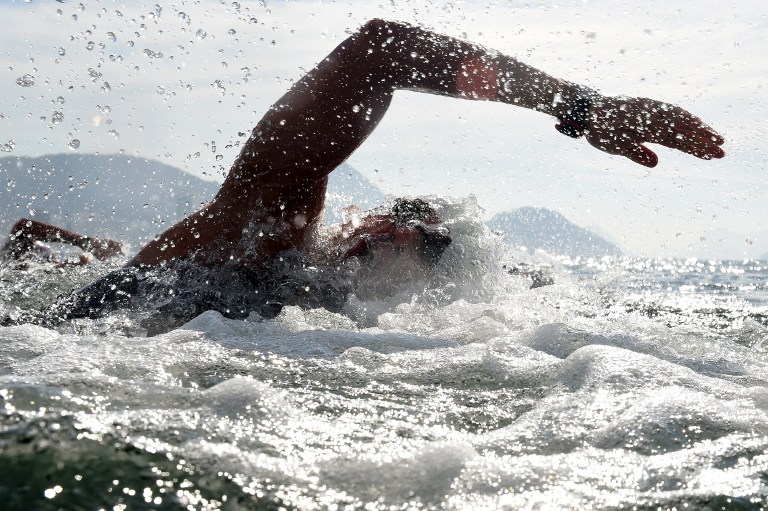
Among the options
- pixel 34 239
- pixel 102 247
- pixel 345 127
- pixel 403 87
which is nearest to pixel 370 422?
pixel 345 127

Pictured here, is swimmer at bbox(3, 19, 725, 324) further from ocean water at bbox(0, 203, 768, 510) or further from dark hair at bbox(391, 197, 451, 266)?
ocean water at bbox(0, 203, 768, 510)

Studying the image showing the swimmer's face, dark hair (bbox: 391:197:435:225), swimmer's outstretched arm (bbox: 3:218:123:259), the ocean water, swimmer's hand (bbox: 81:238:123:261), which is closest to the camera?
the ocean water

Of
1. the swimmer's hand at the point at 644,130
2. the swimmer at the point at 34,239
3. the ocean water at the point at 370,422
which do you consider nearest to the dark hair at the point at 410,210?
the swimmer's hand at the point at 644,130

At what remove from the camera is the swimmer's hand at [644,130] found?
9.98 ft

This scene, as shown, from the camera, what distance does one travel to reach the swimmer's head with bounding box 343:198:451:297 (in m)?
3.64

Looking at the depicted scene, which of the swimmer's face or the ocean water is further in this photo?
the swimmer's face

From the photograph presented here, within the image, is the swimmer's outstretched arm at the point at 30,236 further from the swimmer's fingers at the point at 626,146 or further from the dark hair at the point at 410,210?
the swimmer's fingers at the point at 626,146

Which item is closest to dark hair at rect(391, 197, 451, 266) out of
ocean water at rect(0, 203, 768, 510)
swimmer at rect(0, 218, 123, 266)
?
ocean water at rect(0, 203, 768, 510)

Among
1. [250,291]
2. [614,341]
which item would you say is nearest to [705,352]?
[614,341]

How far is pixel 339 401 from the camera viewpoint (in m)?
1.61

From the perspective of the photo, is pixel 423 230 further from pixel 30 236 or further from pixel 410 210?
pixel 30 236

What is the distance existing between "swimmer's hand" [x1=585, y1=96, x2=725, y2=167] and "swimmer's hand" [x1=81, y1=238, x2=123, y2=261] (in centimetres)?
494

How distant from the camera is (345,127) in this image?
3314mm

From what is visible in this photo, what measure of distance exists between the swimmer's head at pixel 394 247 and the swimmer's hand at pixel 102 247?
366 centimetres
